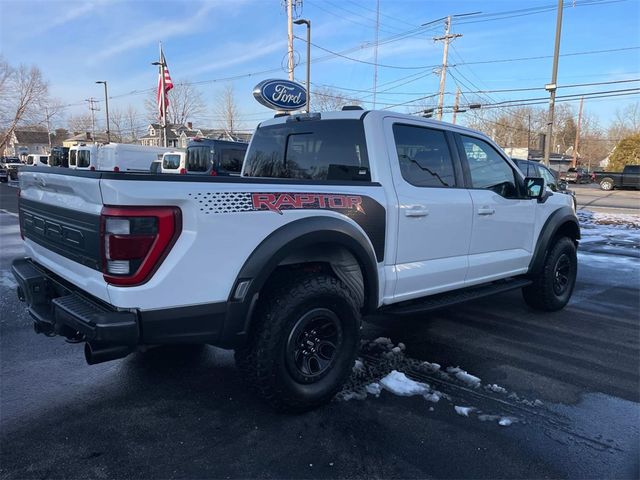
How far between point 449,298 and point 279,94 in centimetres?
686

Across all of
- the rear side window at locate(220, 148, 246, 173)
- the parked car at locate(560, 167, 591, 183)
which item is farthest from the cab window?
the parked car at locate(560, 167, 591, 183)

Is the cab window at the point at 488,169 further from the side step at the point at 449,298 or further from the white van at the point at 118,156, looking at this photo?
the white van at the point at 118,156

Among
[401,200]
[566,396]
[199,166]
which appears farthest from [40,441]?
[199,166]

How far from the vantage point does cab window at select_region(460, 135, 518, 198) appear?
14.1 ft

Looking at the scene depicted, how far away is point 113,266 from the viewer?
2320mm

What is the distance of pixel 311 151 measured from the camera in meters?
3.94

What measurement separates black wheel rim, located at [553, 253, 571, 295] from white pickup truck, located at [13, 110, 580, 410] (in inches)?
38.2

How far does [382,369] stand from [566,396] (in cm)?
133

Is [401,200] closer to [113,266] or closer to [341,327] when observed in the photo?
[341,327]

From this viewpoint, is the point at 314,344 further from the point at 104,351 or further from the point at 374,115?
the point at 374,115

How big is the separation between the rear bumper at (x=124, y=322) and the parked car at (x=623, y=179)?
39.3 m

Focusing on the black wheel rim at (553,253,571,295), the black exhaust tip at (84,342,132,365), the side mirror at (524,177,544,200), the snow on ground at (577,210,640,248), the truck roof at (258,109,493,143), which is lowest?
the snow on ground at (577,210,640,248)

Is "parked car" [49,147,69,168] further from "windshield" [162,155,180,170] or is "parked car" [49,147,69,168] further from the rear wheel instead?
the rear wheel

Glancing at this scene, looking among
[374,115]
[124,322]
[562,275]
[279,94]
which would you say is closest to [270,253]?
[124,322]
